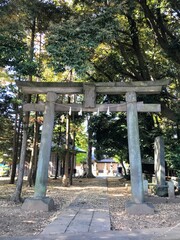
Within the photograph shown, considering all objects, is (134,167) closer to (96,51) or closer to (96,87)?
(96,87)

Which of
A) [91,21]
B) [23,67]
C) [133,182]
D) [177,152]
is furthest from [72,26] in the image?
[177,152]

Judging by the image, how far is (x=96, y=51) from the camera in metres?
14.7

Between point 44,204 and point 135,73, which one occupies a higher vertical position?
Result: point 135,73

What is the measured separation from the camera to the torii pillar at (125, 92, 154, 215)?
7.55m

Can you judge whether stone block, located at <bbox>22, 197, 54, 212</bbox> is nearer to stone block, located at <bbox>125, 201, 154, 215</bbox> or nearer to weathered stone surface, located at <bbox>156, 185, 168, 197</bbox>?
stone block, located at <bbox>125, 201, 154, 215</bbox>

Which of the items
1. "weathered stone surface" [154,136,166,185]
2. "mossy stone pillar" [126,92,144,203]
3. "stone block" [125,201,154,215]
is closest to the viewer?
"stone block" [125,201,154,215]

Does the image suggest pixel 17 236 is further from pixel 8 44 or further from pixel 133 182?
pixel 8 44

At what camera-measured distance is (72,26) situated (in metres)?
9.22

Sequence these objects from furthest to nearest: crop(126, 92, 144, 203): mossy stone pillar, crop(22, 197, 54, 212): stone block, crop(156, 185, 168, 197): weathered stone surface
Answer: crop(156, 185, 168, 197): weathered stone surface, crop(126, 92, 144, 203): mossy stone pillar, crop(22, 197, 54, 212): stone block

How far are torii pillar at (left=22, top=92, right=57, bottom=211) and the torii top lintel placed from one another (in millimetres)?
290

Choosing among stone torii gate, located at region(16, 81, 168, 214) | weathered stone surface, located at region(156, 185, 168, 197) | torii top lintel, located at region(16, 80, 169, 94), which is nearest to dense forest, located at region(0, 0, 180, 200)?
torii top lintel, located at region(16, 80, 169, 94)

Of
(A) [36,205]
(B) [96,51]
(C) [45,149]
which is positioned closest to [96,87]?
(C) [45,149]

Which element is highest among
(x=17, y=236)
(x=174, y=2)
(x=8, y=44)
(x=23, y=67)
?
(x=174, y=2)

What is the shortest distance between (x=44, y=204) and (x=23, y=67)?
14.7ft
